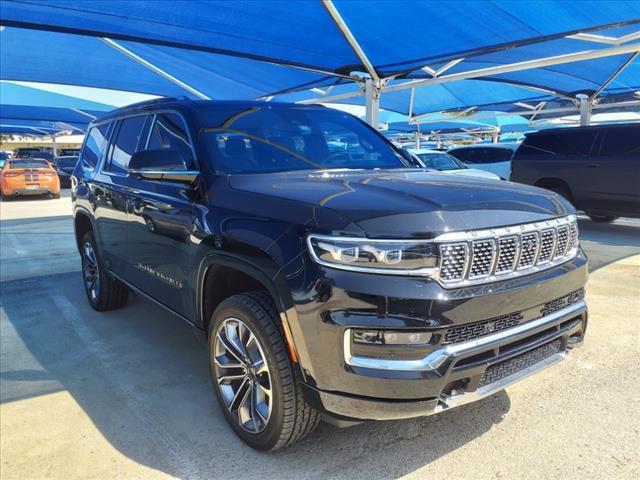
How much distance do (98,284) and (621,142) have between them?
8989 mm

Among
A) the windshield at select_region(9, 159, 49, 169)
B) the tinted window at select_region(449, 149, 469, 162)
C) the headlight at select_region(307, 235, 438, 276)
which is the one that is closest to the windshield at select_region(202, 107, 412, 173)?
the headlight at select_region(307, 235, 438, 276)

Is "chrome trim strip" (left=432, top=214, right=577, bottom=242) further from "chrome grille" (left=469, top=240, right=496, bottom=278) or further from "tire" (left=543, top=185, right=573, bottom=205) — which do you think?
"tire" (left=543, top=185, right=573, bottom=205)

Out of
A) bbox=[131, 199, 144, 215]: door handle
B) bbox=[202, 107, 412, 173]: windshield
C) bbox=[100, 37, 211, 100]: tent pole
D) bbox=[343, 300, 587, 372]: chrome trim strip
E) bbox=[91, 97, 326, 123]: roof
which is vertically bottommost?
bbox=[343, 300, 587, 372]: chrome trim strip

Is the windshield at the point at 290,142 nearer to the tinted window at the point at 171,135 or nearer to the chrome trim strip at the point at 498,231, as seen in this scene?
the tinted window at the point at 171,135

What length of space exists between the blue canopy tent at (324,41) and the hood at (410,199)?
207 inches

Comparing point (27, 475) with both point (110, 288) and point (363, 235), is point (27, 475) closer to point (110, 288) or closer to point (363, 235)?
point (363, 235)

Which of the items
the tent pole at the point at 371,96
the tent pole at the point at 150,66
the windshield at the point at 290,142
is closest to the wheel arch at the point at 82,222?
the windshield at the point at 290,142

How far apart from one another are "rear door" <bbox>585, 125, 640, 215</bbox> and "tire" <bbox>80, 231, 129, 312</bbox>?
334 inches

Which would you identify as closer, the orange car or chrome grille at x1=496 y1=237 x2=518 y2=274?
chrome grille at x1=496 y1=237 x2=518 y2=274

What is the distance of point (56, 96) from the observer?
73.8 feet

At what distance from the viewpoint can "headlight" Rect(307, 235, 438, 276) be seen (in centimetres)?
210

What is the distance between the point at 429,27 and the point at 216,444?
7417 millimetres

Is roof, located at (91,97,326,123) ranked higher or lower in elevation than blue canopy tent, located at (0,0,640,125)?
lower

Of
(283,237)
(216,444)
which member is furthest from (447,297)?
(216,444)
